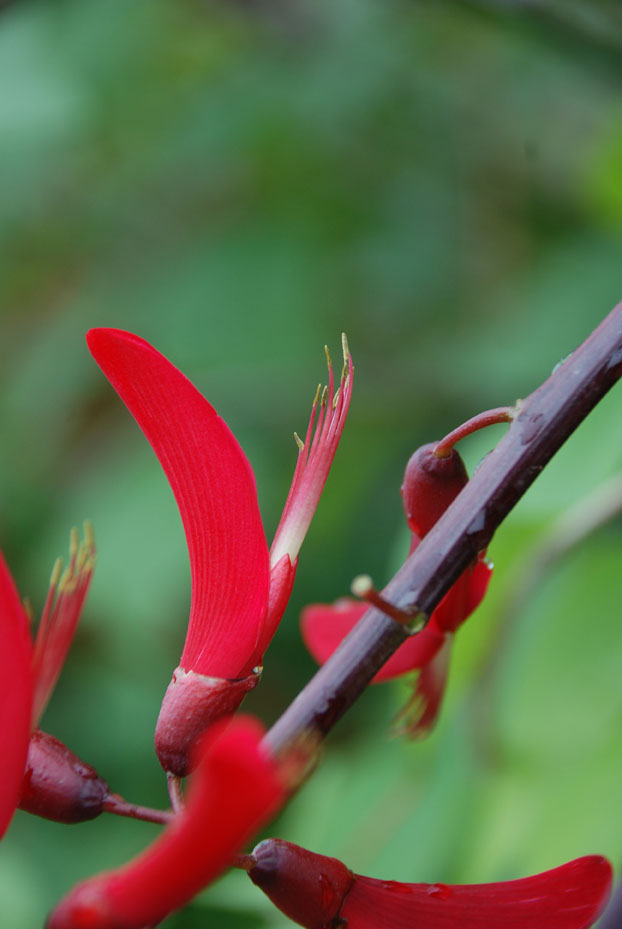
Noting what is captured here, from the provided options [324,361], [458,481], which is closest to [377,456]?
[324,361]

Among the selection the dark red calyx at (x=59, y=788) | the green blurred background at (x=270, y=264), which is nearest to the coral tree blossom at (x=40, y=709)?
the dark red calyx at (x=59, y=788)

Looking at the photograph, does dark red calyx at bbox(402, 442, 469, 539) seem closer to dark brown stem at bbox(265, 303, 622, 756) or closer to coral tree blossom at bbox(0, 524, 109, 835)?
dark brown stem at bbox(265, 303, 622, 756)

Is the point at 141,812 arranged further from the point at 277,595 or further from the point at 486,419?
the point at 486,419

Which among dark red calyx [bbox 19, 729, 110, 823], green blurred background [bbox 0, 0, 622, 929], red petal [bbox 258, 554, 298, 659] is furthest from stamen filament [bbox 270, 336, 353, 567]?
green blurred background [bbox 0, 0, 622, 929]

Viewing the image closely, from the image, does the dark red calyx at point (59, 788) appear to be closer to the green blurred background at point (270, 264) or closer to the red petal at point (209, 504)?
the red petal at point (209, 504)

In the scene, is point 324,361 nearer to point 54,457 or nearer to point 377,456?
point 377,456

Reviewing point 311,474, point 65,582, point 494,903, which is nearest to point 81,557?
point 65,582
